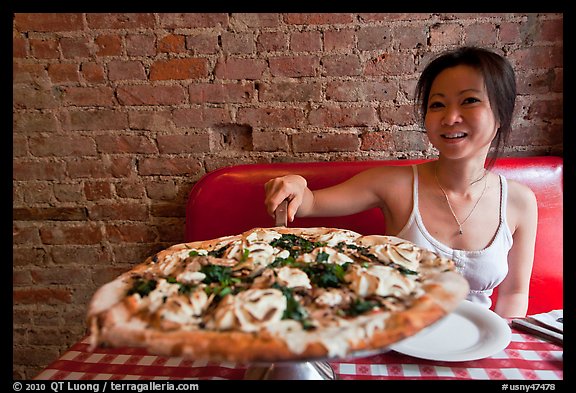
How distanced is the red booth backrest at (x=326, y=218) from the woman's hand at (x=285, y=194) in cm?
23

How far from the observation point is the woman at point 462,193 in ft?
3.29

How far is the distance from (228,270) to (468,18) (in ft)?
4.01

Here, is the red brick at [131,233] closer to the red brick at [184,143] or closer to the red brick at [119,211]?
the red brick at [119,211]

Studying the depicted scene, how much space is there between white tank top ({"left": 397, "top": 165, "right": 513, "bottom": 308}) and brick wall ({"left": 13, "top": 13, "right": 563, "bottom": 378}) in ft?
1.25

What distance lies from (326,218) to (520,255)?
1.96 feet

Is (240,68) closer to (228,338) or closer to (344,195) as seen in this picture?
(344,195)

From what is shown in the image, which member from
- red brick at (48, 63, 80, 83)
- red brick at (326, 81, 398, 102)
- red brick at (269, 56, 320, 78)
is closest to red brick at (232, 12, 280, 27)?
red brick at (269, 56, 320, 78)

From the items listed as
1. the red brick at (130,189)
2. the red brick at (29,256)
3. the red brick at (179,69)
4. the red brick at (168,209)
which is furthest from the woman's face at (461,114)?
the red brick at (29,256)

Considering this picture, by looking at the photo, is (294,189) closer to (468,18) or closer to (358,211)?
(358,211)

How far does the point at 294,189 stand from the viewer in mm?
1037

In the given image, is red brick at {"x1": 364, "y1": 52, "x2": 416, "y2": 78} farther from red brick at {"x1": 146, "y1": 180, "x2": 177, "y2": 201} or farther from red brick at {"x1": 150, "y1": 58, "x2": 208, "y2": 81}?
red brick at {"x1": 146, "y1": 180, "x2": 177, "y2": 201}

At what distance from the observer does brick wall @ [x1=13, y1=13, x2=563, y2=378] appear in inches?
52.6

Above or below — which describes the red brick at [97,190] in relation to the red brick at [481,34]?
below
